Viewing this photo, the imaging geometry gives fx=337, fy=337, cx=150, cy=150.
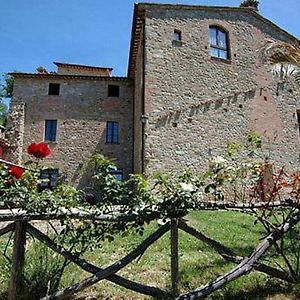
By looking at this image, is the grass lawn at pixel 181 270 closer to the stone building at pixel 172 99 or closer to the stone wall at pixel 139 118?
the stone building at pixel 172 99

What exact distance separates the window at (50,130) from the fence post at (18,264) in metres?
14.8

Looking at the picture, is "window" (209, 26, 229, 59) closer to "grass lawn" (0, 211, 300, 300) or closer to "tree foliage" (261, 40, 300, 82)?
"tree foliage" (261, 40, 300, 82)

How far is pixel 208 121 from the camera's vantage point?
47.9 feet

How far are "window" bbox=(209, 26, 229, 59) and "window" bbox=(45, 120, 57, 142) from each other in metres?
8.97

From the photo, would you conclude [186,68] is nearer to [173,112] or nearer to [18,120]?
[173,112]

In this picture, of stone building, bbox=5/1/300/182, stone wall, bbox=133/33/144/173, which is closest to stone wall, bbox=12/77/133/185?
stone building, bbox=5/1/300/182

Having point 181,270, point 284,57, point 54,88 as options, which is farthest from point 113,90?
point 181,270

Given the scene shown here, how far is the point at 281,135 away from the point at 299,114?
2.21 m

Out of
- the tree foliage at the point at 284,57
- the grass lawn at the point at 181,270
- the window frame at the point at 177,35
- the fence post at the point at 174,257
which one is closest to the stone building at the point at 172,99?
the window frame at the point at 177,35

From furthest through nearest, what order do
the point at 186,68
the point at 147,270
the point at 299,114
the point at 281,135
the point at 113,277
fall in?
the point at 299,114 < the point at 281,135 < the point at 186,68 < the point at 147,270 < the point at 113,277

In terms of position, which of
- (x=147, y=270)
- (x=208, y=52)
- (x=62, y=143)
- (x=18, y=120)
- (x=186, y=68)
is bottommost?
(x=147, y=270)

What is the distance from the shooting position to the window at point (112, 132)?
18252 millimetres

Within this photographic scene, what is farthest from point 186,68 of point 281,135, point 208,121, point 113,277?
point 113,277

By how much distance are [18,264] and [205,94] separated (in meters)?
12.6
